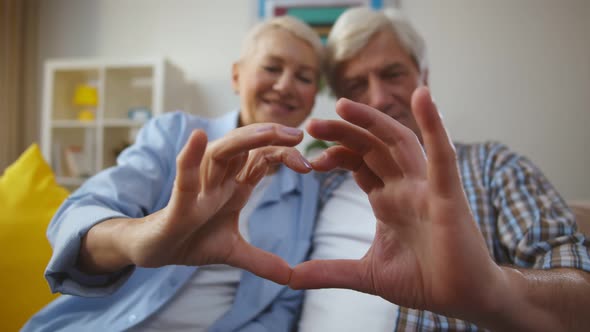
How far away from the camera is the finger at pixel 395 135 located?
0.36 meters

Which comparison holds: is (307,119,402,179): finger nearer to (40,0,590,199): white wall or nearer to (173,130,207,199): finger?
(173,130,207,199): finger

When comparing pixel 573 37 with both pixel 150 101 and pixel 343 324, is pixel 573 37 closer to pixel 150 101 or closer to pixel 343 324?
pixel 343 324

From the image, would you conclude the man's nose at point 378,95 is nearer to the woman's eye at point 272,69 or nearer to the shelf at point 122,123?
the woman's eye at point 272,69

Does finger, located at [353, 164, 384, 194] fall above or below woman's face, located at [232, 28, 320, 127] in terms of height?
below

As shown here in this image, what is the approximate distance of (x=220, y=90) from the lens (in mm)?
2004

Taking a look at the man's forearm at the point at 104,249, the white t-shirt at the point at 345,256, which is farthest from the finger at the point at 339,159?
the white t-shirt at the point at 345,256

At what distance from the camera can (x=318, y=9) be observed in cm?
187

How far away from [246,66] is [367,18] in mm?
393

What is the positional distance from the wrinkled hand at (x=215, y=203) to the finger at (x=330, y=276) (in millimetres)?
22

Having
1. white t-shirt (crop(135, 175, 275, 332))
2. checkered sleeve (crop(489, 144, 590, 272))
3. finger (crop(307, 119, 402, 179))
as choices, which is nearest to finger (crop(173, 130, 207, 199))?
finger (crop(307, 119, 402, 179))

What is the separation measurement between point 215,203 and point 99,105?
1.86 m

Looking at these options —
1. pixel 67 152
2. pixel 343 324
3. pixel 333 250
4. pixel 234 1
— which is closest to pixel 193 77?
pixel 234 1

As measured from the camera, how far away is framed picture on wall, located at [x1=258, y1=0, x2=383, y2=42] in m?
1.83

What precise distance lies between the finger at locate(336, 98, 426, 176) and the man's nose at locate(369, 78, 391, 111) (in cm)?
63
